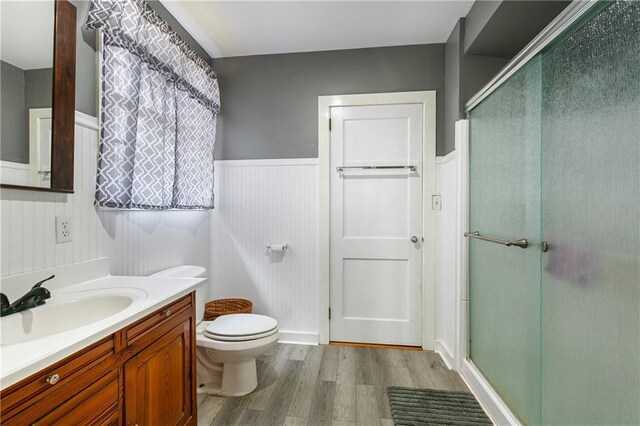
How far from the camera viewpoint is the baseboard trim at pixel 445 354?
2074 mm

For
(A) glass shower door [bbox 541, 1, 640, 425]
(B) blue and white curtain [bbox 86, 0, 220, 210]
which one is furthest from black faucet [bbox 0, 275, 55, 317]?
(A) glass shower door [bbox 541, 1, 640, 425]

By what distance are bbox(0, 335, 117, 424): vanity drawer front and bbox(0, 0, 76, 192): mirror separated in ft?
2.24

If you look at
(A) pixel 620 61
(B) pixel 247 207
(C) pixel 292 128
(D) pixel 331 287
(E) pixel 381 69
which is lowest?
(D) pixel 331 287

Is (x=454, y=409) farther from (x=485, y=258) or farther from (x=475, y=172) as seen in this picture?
(x=475, y=172)

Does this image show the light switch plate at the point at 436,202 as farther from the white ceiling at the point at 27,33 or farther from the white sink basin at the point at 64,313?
the white ceiling at the point at 27,33

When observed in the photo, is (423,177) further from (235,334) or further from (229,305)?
(229,305)

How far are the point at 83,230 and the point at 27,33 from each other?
774 millimetres

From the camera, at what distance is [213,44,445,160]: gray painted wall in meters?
2.34

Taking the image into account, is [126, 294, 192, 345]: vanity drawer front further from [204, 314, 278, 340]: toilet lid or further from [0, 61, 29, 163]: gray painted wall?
[0, 61, 29, 163]: gray painted wall

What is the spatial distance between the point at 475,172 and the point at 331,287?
1376mm

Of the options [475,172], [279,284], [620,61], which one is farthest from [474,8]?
[279,284]

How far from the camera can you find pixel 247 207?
8.25 feet

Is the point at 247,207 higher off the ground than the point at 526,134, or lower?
lower

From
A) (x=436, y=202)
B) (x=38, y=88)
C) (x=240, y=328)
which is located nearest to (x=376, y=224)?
(x=436, y=202)
